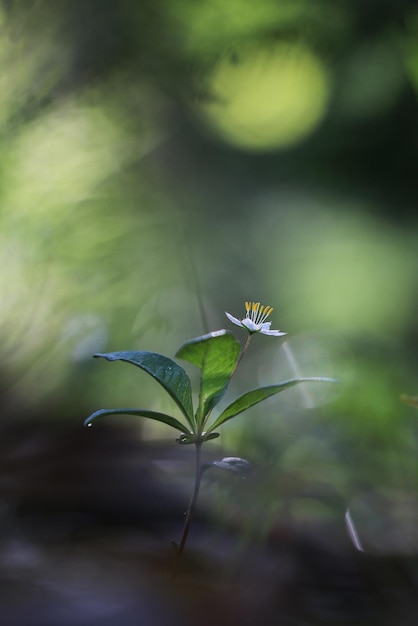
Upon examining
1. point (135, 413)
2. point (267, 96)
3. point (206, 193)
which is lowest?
point (135, 413)

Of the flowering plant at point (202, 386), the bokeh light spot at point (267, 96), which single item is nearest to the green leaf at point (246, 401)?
the flowering plant at point (202, 386)

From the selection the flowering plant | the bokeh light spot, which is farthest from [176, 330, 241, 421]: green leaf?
A: the bokeh light spot

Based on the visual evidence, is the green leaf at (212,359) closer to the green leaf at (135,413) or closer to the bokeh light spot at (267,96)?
the green leaf at (135,413)

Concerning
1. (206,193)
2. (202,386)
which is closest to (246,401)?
(202,386)

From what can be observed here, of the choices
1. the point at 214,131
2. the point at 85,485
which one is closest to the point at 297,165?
the point at 214,131

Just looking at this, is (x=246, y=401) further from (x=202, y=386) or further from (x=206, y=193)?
(x=206, y=193)

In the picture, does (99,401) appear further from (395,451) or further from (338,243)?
(338,243)
